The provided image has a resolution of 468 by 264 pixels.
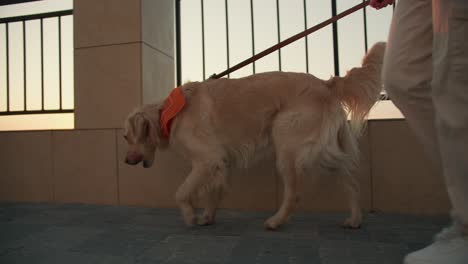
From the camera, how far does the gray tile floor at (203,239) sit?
82.2 inches

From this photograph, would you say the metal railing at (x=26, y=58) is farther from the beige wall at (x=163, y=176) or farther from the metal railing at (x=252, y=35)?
the metal railing at (x=252, y=35)

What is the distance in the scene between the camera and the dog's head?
3.31 metres

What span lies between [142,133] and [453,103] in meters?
2.52

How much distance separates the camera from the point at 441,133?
1539mm

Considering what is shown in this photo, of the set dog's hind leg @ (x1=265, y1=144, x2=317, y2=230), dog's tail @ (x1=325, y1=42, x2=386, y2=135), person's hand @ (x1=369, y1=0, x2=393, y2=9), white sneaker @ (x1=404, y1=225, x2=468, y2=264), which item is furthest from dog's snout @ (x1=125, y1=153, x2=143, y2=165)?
white sneaker @ (x1=404, y1=225, x2=468, y2=264)

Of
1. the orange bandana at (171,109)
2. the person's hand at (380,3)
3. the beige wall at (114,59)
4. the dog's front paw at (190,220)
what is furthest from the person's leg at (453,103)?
the beige wall at (114,59)

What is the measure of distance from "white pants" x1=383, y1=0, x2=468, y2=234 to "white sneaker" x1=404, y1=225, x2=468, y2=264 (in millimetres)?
69

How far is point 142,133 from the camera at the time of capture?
3.34m

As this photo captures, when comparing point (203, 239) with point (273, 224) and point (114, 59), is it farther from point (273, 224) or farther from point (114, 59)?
point (114, 59)

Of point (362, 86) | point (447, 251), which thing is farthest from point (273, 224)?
point (447, 251)

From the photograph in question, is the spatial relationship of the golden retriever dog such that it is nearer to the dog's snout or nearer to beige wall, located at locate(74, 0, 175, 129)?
the dog's snout

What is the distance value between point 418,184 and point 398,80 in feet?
6.06

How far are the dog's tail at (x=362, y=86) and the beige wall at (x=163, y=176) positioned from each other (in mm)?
527

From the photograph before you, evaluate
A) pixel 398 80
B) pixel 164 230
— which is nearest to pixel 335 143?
pixel 398 80
